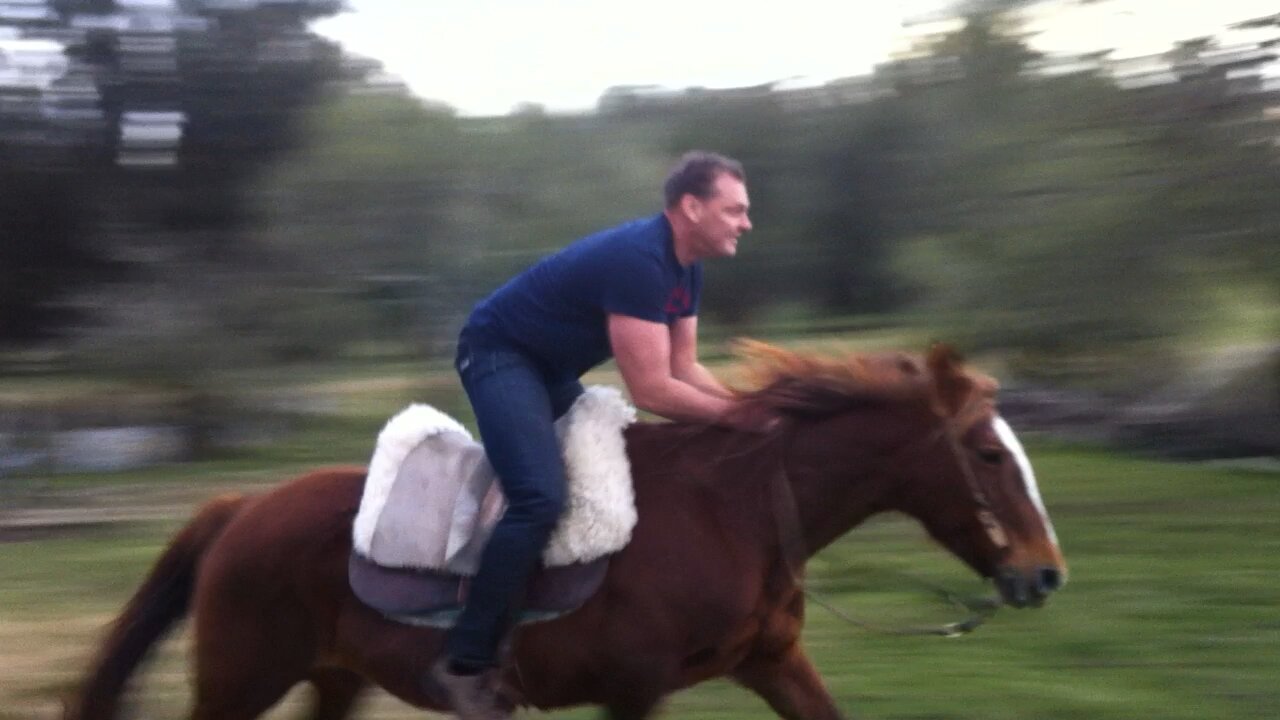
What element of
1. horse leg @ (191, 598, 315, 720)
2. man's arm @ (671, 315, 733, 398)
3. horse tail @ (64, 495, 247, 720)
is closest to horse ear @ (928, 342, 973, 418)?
man's arm @ (671, 315, 733, 398)

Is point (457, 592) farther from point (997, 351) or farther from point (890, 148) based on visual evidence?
point (890, 148)

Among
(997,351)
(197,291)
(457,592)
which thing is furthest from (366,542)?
(197,291)

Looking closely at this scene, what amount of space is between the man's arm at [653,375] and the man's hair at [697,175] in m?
0.43

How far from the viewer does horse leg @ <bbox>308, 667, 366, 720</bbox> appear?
5.08 metres

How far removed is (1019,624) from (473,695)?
13.0ft

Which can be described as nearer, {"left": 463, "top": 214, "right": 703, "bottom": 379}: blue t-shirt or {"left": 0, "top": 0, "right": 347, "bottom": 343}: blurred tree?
{"left": 463, "top": 214, "right": 703, "bottom": 379}: blue t-shirt

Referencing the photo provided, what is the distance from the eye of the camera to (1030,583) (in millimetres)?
4398

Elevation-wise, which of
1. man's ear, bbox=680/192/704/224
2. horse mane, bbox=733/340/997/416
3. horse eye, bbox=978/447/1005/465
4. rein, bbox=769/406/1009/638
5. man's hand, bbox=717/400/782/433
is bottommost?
rein, bbox=769/406/1009/638

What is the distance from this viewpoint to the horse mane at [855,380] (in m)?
4.59

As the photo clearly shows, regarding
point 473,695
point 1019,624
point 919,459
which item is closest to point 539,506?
point 473,695

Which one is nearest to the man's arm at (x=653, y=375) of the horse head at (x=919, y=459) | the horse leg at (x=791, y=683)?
the horse head at (x=919, y=459)

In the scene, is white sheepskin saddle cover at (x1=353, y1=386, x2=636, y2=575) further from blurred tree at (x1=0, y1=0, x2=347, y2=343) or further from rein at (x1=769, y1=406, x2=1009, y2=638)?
blurred tree at (x1=0, y1=0, x2=347, y2=343)

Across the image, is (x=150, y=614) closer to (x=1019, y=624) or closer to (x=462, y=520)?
(x=462, y=520)

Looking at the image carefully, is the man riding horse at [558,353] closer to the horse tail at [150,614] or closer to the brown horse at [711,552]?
the brown horse at [711,552]
